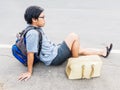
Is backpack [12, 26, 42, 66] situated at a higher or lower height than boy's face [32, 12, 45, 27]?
lower

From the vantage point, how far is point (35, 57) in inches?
150

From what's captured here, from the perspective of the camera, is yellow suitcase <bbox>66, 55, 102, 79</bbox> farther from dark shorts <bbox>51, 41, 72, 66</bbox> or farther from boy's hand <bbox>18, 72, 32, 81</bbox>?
boy's hand <bbox>18, 72, 32, 81</bbox>

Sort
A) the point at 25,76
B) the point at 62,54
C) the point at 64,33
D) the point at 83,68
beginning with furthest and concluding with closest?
the point at 64,33
the point at 62,54
the point at 25,76
the point at 83,68

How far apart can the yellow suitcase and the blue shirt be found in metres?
0.31

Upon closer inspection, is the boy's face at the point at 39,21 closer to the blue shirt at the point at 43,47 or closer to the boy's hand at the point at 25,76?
the blue shirt at the point at 43,47

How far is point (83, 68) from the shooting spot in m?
3.52

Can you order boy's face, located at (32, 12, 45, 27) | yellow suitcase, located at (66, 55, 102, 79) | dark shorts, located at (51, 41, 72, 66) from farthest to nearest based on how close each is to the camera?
dark shorts, located at (51, 41, 72, 66)
boy's face, located at (32, 12, 45, 27)
yellow suitcase, located at (66, 55, 102, 79)

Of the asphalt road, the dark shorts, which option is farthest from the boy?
the asphalt road

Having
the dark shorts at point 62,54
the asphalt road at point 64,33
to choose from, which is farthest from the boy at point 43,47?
the asphalt road at point 64,33

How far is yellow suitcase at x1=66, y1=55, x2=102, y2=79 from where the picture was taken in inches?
139

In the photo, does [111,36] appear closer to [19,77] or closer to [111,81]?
[111,81]

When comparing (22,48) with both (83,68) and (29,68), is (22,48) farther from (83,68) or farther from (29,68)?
(83,68)

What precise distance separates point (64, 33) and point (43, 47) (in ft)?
5.27

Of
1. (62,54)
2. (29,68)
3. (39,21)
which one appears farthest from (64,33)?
(29,68)
